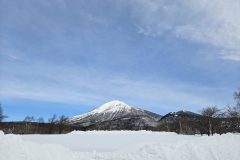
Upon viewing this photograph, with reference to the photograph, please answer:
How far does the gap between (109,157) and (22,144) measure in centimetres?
400

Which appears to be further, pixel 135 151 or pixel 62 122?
pixel 62 122

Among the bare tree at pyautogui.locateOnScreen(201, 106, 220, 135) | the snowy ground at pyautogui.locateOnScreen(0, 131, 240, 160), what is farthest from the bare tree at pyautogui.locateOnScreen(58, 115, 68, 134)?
the snowy ground at pyautogui.locateOnScreen(0, 131, 240, 160)

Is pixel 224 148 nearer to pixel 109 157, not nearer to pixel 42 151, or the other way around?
pixel 109 157

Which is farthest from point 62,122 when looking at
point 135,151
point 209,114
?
point 135,151

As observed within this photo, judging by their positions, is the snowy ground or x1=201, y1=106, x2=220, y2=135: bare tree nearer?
the snowy ground

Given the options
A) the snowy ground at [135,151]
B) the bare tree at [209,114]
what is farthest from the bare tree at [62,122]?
the snowy ground at [135,151]

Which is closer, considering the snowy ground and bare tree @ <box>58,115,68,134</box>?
the snowy ground

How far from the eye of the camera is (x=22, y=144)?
14883 millimetres

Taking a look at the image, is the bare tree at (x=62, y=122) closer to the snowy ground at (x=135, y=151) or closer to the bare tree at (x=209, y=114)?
the bare tree at (x=209, y=114)

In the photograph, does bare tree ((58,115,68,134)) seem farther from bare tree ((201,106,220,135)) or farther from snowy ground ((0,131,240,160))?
snowy ground ((0,131,240,160))

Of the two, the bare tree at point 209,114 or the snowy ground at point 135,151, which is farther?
Result: the bare tree at point 209,114

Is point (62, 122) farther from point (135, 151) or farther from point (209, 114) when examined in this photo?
point (135, 151)

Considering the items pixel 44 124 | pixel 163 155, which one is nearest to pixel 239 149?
pixel 163 155

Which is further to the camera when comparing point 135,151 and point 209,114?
point 209,114
